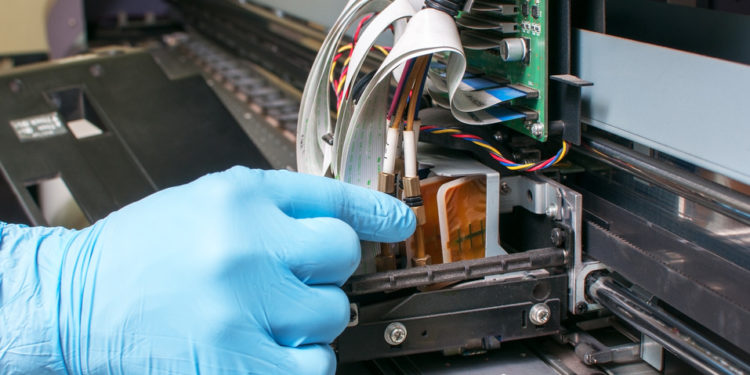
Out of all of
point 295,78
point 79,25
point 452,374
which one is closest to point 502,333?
point 452,374

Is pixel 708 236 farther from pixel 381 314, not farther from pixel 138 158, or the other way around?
pixel 138 158

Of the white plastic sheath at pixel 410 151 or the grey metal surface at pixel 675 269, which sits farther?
the white plastic sheath at pixel 410 151

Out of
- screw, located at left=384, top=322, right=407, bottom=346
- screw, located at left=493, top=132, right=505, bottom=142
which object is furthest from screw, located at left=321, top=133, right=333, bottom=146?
screw, located at left=384, top=322, right=407, bottom=346

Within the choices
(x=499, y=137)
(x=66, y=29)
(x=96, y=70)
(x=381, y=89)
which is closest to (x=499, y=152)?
(x=499, y=137)

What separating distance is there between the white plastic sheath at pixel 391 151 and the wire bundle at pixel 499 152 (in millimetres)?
147

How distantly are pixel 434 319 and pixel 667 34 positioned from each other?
0.80m

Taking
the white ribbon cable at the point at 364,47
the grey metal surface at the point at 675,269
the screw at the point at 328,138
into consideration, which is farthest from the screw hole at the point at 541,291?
the screw at the point at 328,138

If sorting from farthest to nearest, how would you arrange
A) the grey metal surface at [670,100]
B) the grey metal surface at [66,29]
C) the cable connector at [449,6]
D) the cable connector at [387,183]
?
the grey metal surface at [66,29]
the cable connector at [387,183]
the cable connector at [449,6]
the grey metal surface at [670,100]

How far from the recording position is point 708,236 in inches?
46.6

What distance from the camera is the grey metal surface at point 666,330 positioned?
1067mm

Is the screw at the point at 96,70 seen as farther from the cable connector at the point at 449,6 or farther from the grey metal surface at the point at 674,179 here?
the grey metal surface at the point at 674,179

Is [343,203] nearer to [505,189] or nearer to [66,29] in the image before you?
[505,189]

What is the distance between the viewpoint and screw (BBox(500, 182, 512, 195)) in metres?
1.46

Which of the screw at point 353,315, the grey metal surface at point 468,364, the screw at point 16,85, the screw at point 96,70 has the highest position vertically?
the screw at point 96,70
